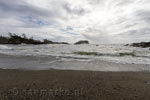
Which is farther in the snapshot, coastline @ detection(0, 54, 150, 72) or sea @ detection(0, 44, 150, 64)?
sea @ detection(0, 44, 150, 64)

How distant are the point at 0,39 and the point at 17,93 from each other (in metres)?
45.4

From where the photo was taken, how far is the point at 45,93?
2045mm

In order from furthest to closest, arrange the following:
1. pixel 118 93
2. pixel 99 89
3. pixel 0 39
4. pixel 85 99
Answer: pixel 0 39, pixel 99 89, pixel 118 93, pixel 85 99

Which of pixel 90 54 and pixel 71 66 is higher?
pixel 90 54

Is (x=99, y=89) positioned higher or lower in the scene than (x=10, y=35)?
lower

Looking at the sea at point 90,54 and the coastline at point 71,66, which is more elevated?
the sea at point 90,54

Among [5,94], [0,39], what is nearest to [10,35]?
[0,39]

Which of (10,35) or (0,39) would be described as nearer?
(10,35)

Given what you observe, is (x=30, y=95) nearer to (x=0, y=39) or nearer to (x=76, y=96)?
(x=76, y=96)

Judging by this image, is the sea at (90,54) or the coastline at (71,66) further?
the sea at (90,54)

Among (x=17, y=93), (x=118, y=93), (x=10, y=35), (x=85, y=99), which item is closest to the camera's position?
(x=85, y=99)

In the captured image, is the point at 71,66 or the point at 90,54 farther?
the point at 90,54

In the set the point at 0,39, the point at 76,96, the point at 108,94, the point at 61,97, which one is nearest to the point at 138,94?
the point at 108,94

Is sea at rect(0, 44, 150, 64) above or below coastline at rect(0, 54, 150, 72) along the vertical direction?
above
